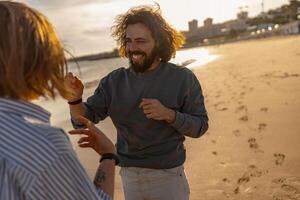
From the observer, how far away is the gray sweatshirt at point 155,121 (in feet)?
10.5

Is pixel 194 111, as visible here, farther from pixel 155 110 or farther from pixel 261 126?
pixel 261 126

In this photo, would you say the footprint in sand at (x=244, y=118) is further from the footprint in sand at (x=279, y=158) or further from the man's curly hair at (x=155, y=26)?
the man's curly hair at (x=155, y=26)

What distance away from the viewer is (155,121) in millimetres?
3191

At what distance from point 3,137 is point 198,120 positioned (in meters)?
1.93

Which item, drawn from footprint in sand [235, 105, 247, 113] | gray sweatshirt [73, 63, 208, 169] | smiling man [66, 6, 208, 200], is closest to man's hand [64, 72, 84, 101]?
smiling man [66, 6, 208, 200]

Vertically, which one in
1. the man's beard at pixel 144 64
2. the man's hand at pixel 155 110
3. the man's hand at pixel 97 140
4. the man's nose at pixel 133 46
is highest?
the man's nose at pixel 133 46

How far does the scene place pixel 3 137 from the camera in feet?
4.60

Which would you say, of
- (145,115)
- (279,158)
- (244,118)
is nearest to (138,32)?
(145,115)

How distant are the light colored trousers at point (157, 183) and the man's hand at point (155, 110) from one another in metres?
0.42

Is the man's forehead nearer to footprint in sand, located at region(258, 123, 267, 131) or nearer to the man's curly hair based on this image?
the man's curly hair

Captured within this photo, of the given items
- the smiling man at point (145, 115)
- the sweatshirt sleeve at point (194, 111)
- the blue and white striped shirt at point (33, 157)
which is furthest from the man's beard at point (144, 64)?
the blue and white striped shirt at point (33, 157)

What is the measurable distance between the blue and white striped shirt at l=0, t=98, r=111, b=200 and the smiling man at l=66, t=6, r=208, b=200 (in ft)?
5.46

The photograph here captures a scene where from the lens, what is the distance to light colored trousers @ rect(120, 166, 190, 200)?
321 centimetres

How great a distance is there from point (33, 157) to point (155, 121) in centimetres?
184
